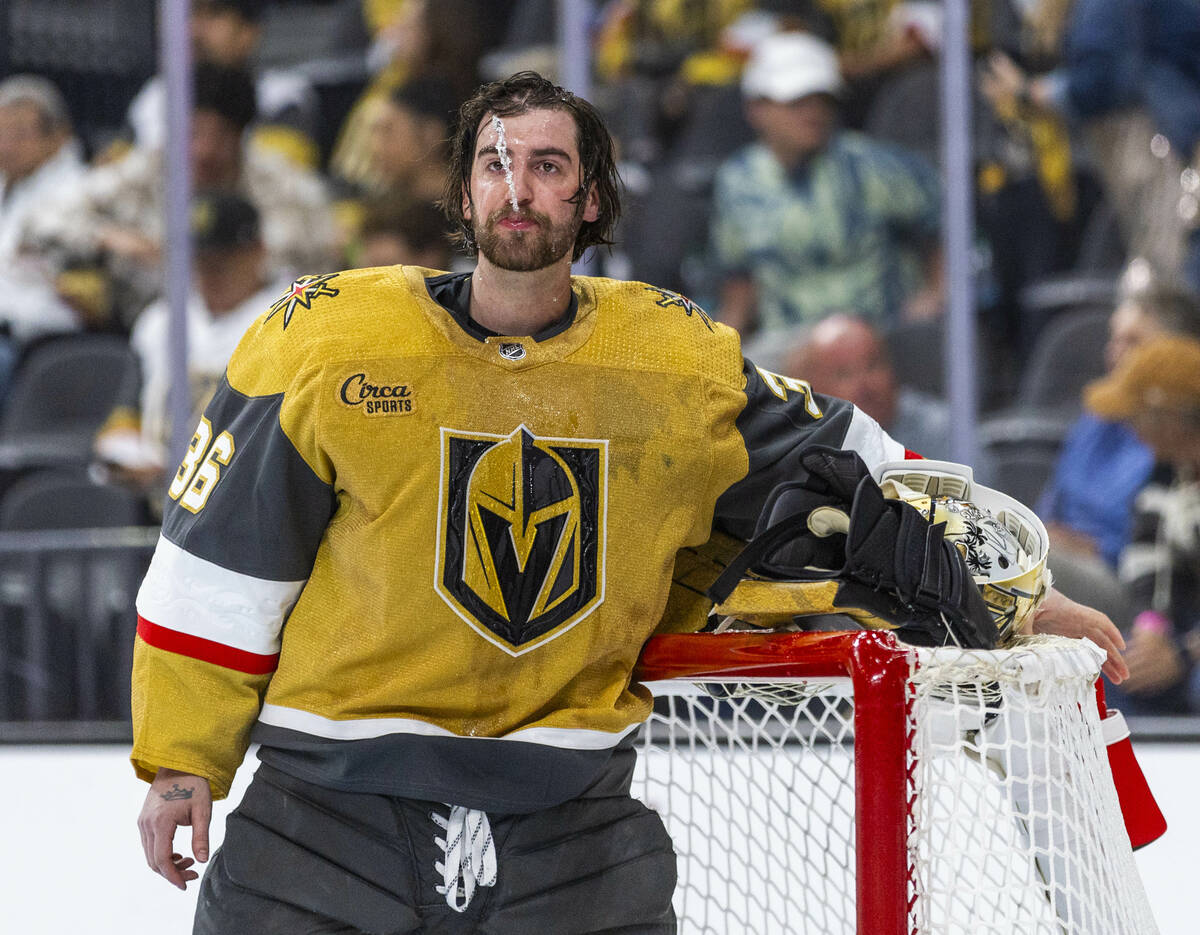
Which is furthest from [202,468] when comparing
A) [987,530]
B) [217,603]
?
[987,530]

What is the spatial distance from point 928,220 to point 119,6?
2211 millimetres

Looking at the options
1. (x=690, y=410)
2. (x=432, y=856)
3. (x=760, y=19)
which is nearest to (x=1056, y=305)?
(x=760, y=19)

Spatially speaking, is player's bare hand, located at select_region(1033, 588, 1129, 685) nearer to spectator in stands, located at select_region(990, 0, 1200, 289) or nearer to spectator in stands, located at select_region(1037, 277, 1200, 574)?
spectator in stands, located at select_region(1037, 277, 1200, 574)

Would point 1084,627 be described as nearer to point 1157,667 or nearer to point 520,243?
point 520,243

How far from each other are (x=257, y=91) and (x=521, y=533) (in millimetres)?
2881

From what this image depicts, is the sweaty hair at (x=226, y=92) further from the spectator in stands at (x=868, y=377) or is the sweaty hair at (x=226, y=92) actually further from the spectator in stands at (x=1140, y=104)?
the spectator in stands at (x=1140, y=104)

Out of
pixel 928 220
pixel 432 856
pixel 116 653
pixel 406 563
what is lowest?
pixel 116 653

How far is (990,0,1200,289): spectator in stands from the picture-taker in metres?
3.50

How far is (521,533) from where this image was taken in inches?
50.8

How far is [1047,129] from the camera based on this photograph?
3555mm

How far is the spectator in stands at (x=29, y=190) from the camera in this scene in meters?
3.83

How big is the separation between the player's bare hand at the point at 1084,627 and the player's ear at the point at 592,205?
1.93 ft

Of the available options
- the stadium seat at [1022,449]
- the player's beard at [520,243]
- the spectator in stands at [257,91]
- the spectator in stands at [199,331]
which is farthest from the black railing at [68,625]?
the player's beard at [520,243]

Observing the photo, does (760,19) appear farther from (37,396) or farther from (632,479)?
(632,479)
